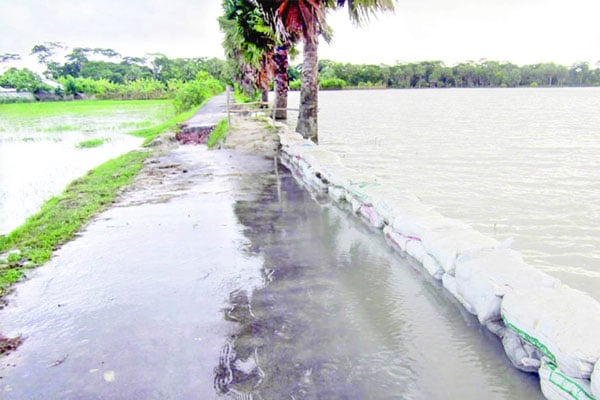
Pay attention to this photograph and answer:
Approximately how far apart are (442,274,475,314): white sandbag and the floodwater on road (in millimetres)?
57

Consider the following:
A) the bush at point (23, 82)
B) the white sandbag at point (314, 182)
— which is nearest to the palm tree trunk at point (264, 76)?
the white sandbag at point (314, 182)

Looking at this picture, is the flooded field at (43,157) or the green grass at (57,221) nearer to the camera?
the green grass at (57,221)

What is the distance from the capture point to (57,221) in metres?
6.02

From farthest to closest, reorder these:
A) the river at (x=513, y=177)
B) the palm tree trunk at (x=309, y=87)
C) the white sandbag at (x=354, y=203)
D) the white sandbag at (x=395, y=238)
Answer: the palm tree trunk at (x=309, y=87), the white sandbag at (x=354, y=203), the river at (x=513, y=177), the white sandbag at (x=395, y=238)

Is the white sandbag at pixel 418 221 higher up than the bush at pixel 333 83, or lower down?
lower down

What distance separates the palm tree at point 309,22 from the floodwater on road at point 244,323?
6.84m

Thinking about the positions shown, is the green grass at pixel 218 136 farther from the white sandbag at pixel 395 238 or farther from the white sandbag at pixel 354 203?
the white sandbag at pixel 395 238

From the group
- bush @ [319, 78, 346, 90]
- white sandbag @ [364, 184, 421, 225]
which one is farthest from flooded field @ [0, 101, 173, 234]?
bush @ [319, 78, 346, 90]

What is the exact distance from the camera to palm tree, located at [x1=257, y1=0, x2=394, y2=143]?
1069 cm

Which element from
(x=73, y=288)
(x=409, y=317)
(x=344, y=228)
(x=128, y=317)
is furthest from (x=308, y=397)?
(x=344, y=228)

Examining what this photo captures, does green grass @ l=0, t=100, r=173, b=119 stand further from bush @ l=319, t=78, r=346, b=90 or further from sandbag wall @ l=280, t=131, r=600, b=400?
bush @ l=319, t=78, r=346, b=90

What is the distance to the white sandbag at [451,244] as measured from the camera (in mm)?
3656

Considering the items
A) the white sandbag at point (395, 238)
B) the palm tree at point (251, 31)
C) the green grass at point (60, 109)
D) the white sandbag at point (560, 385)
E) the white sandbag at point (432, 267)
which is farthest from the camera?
the green grass at point (60, 109)

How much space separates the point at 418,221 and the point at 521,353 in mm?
1829
